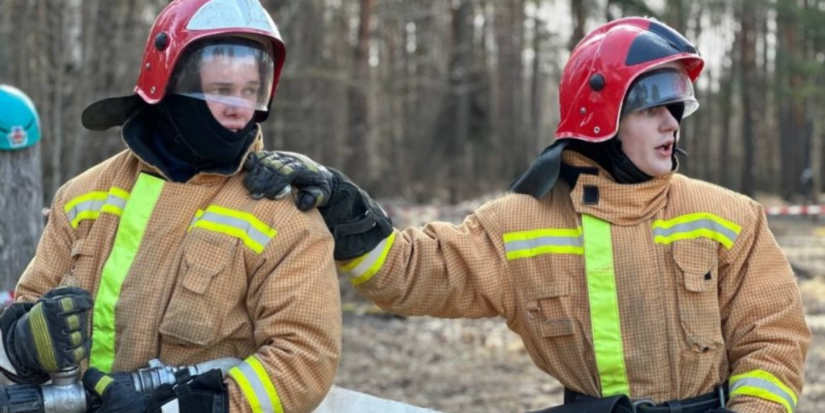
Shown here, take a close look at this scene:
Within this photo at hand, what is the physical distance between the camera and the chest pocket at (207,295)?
310 centimetres

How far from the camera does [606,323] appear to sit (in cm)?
345

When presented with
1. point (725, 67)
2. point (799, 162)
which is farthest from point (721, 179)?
point (725, 67)

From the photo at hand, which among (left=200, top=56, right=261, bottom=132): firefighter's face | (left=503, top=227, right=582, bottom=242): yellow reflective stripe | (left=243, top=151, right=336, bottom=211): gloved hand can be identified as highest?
(left=200, top=56, right=261, bottom=132): firefighter's face

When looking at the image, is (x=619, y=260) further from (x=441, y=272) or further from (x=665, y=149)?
(x=441, y=272)

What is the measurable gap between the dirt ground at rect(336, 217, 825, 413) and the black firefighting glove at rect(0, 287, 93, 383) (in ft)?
16.5

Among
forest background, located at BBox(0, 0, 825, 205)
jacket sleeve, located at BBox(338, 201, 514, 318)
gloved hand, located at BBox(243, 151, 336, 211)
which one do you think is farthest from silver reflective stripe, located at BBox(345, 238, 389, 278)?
forest background, located at BBox(0, 0, 825, 205)

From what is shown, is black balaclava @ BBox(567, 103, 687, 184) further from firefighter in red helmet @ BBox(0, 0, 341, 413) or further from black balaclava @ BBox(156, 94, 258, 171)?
black balaclava @ BBox(156, 94, 258, 171)

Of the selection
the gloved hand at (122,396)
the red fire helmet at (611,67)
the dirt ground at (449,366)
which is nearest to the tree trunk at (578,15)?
the dirt ground at (449,366)

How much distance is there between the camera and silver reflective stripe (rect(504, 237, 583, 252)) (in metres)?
3.53

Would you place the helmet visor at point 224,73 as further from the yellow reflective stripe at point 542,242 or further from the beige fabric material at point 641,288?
the yellow reflective stripe at point 542,242

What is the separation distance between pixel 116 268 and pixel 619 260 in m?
1.56

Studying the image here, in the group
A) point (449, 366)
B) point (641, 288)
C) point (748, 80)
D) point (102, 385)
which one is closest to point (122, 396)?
point (102, 385)

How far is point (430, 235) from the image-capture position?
3725 mm

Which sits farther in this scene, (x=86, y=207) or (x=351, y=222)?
(x=351, y=222)
